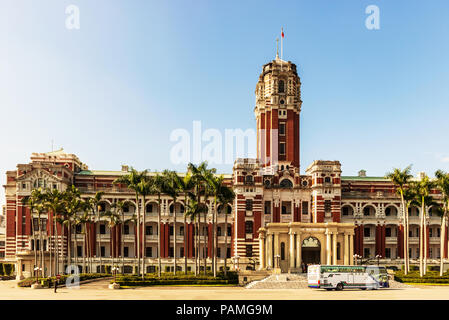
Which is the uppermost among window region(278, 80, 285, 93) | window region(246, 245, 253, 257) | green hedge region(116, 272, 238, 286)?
window region(278, 80, 285, 93)

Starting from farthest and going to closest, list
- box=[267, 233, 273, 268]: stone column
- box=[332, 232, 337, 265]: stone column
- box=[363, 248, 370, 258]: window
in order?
box=[363, 248, 370, 258]: window, box=[267, 233, 273, 268]: stone column, box=[332, 232, 337, 265]: stone column

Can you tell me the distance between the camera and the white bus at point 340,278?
206ft

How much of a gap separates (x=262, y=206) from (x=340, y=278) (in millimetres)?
43115

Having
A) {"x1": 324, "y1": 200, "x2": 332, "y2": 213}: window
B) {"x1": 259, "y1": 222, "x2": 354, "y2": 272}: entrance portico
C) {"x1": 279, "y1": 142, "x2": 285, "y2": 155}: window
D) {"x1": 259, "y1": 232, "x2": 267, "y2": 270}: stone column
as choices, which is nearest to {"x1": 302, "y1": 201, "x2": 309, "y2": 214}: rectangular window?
{"x1": 324, "y1": 200, "x2": 332, "y2": 213}: window

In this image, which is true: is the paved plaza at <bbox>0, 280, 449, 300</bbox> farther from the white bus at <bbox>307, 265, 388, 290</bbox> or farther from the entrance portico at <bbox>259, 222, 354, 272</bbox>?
the entrance portico at <bbox>259, 222, 354, 272</bbox>

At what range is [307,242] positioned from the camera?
299ft

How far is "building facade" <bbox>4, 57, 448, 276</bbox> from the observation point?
340ft

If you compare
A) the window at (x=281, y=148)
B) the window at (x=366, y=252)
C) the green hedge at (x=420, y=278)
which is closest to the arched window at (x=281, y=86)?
the window at (x=281, y=148)

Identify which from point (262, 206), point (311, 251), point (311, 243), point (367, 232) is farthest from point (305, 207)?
point (311, 243)

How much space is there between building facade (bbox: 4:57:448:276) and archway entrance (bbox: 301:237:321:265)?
833cm

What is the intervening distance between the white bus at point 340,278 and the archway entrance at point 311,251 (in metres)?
25.4

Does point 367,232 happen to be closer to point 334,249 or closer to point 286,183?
point 286,183
